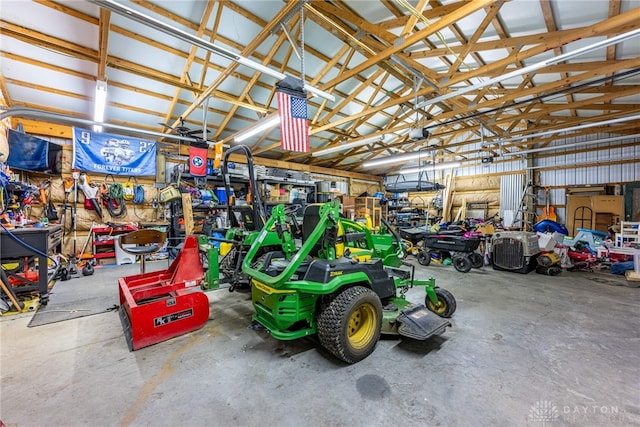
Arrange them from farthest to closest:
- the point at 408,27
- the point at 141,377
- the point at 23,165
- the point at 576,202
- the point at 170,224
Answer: the point at 576,202 → the point at 170,224 → the point at 23,165 → the point at 408,27 → the point at 141,377

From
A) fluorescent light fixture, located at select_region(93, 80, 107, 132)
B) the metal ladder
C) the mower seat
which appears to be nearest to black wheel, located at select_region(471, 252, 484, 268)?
the metal ladder

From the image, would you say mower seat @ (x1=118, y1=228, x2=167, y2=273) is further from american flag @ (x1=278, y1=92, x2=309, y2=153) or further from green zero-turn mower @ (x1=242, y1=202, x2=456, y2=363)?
american flag @ (x1=278, y1=92, x2=309, y2=153)

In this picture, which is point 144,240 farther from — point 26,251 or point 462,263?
point 462,263

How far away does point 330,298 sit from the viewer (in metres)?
2.43

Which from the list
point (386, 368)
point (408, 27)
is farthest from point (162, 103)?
point (386, 368)

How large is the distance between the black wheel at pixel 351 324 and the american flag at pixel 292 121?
286cm

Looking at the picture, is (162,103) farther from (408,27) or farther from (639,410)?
(639,410)

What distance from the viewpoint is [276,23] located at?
3766mm

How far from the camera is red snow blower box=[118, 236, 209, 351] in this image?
262 centimetres

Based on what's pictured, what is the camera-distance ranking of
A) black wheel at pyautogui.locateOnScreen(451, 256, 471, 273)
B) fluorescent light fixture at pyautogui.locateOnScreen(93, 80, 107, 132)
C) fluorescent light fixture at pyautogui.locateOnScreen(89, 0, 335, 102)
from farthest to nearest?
black wheel at pyautogui.locateOnScreen(451, 256, 471, 273), fluorescent light fixture at pyautogui.locateOnScreen(93, 80, 107, 132), fluorescent light fixture at pyautogui.locateOnScreen(89, 0, 335, 102)

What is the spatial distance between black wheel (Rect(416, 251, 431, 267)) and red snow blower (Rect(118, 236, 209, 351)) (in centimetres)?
→ 585

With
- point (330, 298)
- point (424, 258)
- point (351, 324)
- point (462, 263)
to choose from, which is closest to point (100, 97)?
point (330, 298)

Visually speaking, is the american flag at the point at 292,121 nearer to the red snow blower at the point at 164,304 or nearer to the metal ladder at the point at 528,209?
the red snow blower at the point at 164,304

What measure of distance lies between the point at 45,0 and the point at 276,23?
11.6 ft
